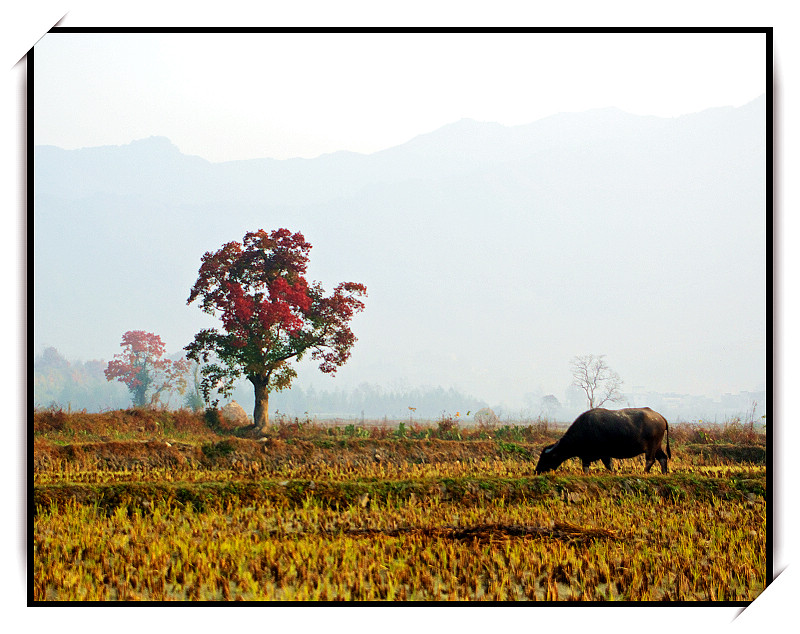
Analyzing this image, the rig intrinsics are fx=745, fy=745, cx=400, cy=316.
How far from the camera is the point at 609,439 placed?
10062mm

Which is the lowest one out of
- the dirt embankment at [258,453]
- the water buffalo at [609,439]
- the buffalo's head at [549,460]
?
the dirt embankment at [258,453]

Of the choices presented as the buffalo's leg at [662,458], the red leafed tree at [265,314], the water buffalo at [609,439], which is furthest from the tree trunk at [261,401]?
the buffalo's leg at [662,458]

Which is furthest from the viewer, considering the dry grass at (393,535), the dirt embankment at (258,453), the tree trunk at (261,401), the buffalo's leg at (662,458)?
the tree trunk at (261,401)

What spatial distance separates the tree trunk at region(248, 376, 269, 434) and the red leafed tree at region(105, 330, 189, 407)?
3443 mm

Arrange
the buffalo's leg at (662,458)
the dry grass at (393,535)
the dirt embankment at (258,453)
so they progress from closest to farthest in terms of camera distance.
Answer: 1. the dry grass at (393,535)
2. the buffalo's leg at (662,458)
3. the dirt embankment at (258,453)

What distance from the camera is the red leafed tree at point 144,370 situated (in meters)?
17.8

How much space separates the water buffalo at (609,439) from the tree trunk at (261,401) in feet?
19.2

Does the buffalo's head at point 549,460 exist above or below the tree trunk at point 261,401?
below

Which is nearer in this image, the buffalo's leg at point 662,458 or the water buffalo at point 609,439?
the water buffalo at point 609,439

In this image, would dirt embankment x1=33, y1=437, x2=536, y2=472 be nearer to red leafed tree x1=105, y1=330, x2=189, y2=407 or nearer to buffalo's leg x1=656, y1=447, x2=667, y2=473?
buffalo's leg x1=656, y1=447, x2=667, y2=473

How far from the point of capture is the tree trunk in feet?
45.4

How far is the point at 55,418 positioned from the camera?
1341cm

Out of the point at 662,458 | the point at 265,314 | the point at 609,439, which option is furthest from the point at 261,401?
the point at 662,458

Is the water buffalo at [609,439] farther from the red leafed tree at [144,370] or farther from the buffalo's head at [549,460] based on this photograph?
the red leafed tree at [144,370]
